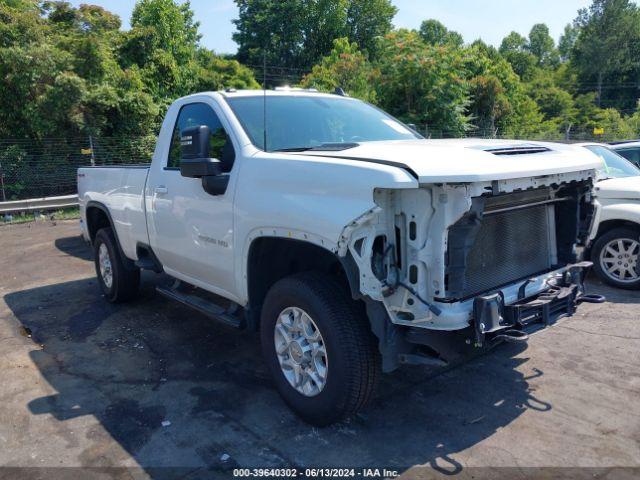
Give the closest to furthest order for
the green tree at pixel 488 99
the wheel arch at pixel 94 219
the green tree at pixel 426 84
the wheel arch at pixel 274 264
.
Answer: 1. the wheel arch at pixel 274 264
2. the wheel arch at pixel 94 219
3. the green tree at pixel 426 84
4. the green tree at pixel 488 99

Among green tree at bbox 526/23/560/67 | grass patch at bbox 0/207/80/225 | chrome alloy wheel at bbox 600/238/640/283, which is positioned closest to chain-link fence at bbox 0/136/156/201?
grass patch at bbox 0/207/80/225

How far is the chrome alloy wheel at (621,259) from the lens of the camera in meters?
6.57

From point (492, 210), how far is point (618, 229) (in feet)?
13.1

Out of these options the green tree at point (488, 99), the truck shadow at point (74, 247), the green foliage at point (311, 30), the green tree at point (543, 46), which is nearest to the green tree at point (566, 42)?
the green tree at point (543, 46)

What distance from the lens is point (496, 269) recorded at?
3664 millimetres

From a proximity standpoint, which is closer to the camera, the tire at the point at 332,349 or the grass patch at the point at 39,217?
the tire at the point at 332,349

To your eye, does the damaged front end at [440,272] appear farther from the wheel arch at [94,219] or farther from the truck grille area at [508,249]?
the wheel arch at [94,219]

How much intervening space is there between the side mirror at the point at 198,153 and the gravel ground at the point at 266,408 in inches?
65.7

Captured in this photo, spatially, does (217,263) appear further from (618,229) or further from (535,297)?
(618,229)

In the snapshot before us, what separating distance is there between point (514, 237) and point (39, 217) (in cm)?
1258

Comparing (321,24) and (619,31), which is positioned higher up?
(619,31)

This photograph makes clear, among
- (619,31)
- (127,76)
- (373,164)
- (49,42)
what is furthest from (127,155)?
(619,31)

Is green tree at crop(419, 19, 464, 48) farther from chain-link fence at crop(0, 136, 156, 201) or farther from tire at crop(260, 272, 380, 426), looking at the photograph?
tire at crop(260, 272, 380, 426)

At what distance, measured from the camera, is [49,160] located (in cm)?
1542
